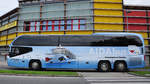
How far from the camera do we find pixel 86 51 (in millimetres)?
12305

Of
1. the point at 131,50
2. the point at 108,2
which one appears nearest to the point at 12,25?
the point at 108,2

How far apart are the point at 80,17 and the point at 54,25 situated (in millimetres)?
4764

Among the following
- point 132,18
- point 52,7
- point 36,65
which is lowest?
point 36,65

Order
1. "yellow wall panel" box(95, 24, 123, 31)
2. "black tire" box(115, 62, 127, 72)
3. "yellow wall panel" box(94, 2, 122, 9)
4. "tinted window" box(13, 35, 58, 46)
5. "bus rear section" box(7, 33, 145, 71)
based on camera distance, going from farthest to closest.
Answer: "yellow wall panel" box(94, 2, 122, 9) → "yellow wall panel" box(95, 24, 123, 31) → "tinted window" box(13, 35, 58, 46) → "black tire" box(115, 62, 127, 72) → "bus rear section" box(7, 33, 145, 71)

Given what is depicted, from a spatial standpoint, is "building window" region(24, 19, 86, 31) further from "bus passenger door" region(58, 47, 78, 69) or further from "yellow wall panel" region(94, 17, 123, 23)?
"bus passenger door" region(58, 47, 78, 69)

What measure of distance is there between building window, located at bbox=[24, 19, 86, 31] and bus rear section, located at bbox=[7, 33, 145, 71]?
308 inches

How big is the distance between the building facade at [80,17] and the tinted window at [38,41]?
24.7ft

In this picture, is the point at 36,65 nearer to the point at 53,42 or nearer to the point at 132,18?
the point at 53,42

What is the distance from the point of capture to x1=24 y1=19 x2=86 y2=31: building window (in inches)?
788

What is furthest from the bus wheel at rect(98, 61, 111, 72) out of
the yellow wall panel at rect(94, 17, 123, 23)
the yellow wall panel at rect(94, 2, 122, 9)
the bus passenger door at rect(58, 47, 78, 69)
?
the yellow wall panel at rect(94, 2, 122, 9)

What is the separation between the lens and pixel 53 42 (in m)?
12.5

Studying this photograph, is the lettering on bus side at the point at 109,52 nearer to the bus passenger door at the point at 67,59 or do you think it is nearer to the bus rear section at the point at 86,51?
the bus rear section at the point at 86,51

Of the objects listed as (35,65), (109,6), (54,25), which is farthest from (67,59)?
(109,6)

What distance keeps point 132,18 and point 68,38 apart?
13.2 meters
